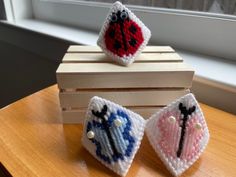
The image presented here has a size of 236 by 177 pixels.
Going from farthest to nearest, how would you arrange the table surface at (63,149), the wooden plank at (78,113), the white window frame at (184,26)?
the white window frame at (184,26) < the wooden plank at (78,113) < the table surface at (63,149)

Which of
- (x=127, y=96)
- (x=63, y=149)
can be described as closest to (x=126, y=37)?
(x=127, y=96)

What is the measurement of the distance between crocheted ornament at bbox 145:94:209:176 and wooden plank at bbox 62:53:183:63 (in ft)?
0.40

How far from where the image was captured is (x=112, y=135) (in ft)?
Result: 1.22

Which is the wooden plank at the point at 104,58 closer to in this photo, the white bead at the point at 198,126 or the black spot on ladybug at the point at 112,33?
the black spot on ladybug at the point at 112,33

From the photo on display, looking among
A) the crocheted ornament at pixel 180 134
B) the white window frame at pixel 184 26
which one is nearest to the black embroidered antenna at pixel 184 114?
the crocheted ornament at pixel 180 134

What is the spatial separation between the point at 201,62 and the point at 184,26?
4.6 inches

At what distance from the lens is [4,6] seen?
3.19 feet

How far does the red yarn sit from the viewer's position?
1.50 ft

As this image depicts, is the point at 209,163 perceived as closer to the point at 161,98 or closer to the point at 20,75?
the point at 161,98

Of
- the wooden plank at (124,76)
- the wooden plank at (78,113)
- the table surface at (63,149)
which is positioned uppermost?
the wooden plank at (124,76)

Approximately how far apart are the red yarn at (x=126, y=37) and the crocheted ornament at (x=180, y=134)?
0.44 ft

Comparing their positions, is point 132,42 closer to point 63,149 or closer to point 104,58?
point 104,58

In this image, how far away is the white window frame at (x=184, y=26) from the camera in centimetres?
60

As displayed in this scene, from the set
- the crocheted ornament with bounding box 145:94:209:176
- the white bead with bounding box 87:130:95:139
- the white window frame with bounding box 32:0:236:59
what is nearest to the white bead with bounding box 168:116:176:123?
the crocheted ornament with bounding box 145:94:209:176
